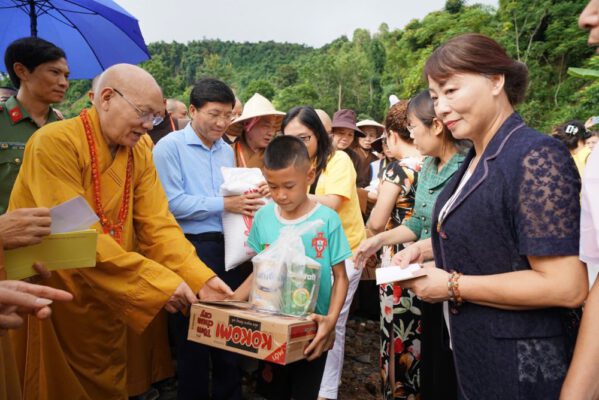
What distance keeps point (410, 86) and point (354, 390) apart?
28.4 metres

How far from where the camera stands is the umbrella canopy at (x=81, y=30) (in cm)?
441

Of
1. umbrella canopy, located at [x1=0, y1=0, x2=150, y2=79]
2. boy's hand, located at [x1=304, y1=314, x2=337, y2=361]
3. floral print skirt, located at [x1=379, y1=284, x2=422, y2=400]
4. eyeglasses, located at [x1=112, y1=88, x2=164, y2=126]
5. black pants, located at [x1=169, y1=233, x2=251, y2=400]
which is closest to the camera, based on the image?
boy's hand, located at [x1=304, y1=314, x2=337, y2=361]

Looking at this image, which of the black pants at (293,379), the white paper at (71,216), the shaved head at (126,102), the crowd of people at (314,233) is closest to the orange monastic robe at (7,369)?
the crowd of people at (314,233)

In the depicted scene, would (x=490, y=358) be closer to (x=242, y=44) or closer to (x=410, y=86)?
(x=410, y=86)

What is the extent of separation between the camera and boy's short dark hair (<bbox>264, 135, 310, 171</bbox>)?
2512 millimetres

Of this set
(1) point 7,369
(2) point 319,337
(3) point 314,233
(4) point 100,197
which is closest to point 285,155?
(3) point 314,233

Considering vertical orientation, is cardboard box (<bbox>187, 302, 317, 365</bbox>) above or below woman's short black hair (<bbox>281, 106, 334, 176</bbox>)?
below

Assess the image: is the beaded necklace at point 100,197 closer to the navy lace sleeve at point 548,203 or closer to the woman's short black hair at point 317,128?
the woman's short black hair at point 317,128

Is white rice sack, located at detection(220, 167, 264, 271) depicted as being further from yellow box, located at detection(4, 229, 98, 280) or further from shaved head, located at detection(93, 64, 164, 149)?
yellow box, located at detection(4, 229, 98, 280)

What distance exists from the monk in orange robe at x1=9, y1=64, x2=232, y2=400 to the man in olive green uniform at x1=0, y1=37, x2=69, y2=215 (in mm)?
1128

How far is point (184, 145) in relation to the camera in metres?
3.41

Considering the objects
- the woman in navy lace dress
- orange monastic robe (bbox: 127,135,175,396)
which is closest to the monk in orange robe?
orange monastic robe (bbox: 127,135,175,396)

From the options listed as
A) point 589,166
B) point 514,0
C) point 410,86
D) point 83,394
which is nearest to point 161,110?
point 83,394

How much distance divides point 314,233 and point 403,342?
1.13m
